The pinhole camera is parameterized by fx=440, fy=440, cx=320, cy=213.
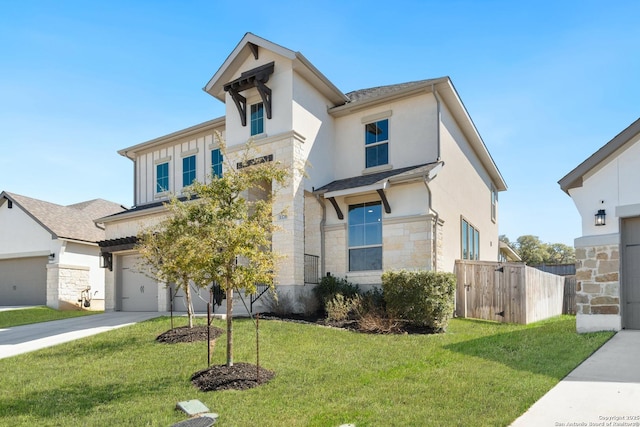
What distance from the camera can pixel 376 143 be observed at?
49.2 feet

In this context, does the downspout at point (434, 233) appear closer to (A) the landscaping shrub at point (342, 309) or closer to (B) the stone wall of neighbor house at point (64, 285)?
(A) the landscaping shrub at point (342, 309)

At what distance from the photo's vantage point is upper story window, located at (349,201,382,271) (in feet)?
45.0

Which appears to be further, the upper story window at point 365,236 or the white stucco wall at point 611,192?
the upper story window at point 365,236

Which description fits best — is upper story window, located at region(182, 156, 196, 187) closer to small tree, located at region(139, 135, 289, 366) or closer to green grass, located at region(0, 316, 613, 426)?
green grass, located at region(0, 316, 613, 426)

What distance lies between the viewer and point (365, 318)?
35.1 ft

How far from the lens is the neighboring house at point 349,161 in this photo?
1324 cm

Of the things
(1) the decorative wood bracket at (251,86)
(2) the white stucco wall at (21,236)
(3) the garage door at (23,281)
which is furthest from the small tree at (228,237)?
(3) the garage door at (23,281)

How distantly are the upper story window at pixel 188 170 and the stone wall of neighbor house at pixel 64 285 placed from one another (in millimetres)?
7486

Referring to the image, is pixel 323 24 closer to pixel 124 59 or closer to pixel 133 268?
pixel 124 59

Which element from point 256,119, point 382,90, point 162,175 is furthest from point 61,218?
point 382,90

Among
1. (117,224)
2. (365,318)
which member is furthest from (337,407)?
(117,224)

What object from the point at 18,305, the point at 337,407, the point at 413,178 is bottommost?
the point at 18,305

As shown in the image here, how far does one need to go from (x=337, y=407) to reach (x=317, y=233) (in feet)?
30.3

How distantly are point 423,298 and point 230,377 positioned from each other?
5328 millimetres
